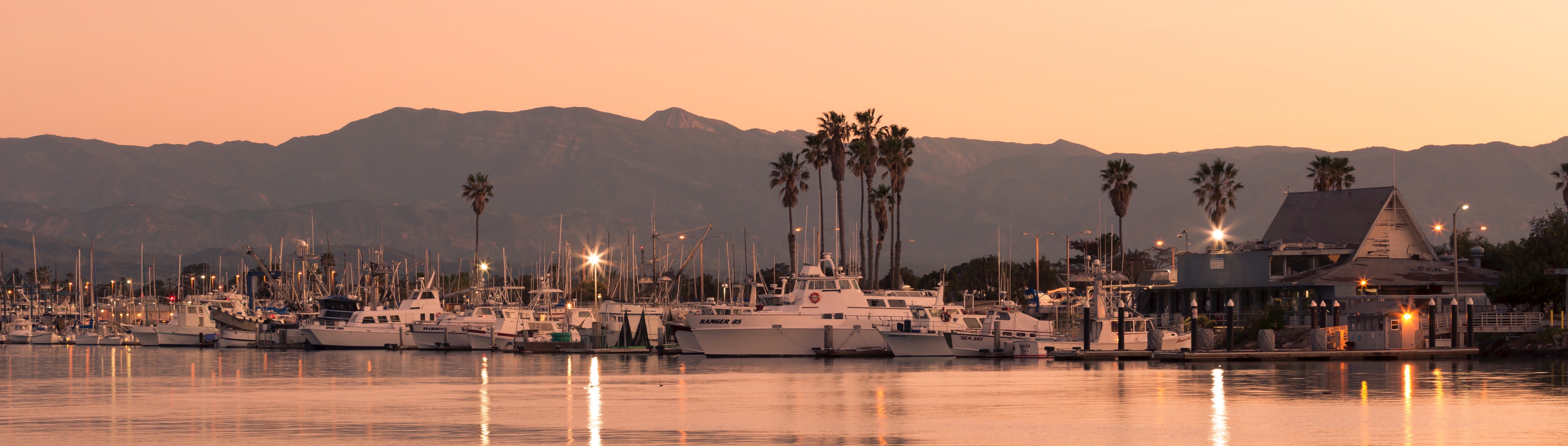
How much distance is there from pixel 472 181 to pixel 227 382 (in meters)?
73.6

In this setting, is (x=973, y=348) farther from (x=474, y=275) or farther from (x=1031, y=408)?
(x=474, y=275)

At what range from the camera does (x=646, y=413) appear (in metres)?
37.9

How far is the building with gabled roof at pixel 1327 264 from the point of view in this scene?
265 feet

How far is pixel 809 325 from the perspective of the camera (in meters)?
75.1

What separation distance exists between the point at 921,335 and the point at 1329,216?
3089cm

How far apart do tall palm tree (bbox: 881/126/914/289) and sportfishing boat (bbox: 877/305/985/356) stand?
24542mm

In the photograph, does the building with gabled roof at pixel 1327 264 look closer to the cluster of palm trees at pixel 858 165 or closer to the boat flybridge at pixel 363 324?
the cluster of palm trees at pixel 858 165

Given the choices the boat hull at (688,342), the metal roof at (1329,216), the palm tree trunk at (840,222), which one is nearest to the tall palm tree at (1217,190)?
the metal roof at (1329,216)

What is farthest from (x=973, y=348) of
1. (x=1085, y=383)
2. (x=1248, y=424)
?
(x=1248, y=424)

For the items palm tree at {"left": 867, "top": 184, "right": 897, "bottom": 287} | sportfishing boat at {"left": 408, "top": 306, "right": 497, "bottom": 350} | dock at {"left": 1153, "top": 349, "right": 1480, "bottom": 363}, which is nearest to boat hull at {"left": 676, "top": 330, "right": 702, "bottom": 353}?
sportfishing boat at {"left": 408, "top": 306, "right": 497, "bottom": 350}

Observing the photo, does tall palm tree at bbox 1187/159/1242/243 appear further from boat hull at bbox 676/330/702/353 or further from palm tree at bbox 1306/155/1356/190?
boat hull at bbox 676/330/702/353

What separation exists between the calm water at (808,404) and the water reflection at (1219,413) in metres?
0.12

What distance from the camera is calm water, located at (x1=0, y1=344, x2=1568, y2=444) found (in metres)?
32.0

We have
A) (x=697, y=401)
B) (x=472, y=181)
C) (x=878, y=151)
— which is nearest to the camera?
(x=697, y=401)
